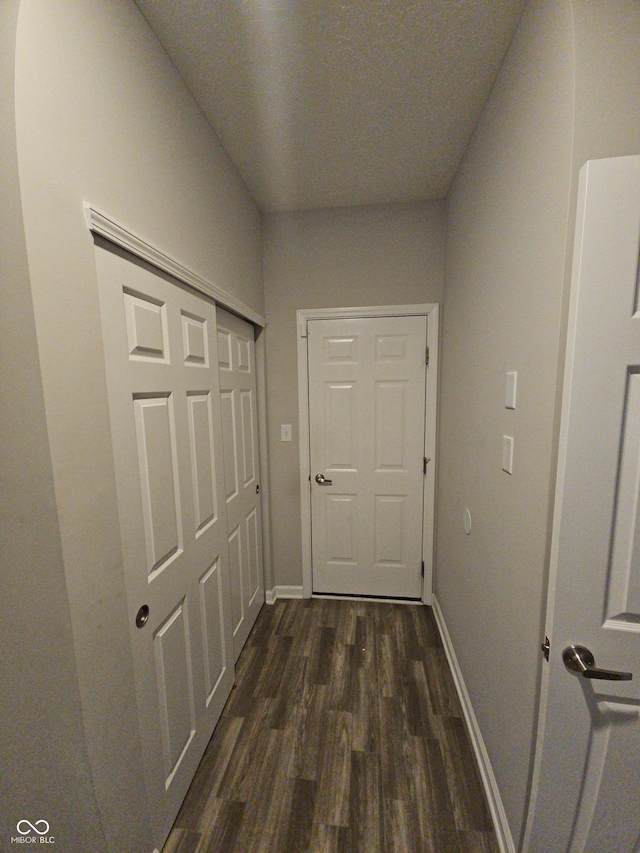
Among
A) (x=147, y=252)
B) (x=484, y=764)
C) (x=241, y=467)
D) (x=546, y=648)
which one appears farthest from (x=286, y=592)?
(x=147, y=252)

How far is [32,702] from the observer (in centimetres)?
79

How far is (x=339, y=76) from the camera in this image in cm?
119

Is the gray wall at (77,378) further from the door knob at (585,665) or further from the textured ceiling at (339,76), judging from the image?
the door knob at (585,665)

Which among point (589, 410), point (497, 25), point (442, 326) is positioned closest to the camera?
point (589, 410)

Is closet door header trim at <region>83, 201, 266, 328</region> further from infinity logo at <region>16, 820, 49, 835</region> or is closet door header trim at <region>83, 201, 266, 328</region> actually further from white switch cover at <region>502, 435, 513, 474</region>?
infinity logo at <region>16, 820, 49, 835</region>

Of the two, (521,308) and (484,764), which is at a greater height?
(521,308)

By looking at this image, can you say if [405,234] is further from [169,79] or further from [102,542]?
[102,542]

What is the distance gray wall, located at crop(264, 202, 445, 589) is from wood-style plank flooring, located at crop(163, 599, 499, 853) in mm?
1285

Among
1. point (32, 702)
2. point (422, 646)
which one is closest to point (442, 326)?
point (422, 646)

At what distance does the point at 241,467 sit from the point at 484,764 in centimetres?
164

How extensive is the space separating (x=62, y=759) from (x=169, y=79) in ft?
6.66

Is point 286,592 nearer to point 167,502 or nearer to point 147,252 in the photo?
point 167,502

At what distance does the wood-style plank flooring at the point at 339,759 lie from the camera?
113 cm

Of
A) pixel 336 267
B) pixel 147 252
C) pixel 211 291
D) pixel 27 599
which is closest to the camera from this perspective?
pixel 27 599
